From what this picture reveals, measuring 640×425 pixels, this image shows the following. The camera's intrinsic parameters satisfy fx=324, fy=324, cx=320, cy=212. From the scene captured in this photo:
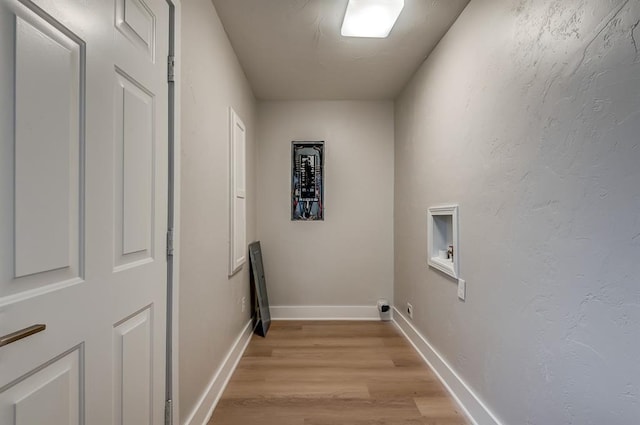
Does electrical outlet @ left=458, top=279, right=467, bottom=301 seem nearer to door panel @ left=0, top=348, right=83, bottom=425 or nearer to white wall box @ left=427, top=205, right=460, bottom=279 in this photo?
white wall box @ left=427, top=205, right=460, bottom=279

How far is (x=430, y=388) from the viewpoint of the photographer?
2234mm

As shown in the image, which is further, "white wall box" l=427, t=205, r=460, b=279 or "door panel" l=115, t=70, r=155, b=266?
"white wall box" l=427, t=205, r=460, b=279

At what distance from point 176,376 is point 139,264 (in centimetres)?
63

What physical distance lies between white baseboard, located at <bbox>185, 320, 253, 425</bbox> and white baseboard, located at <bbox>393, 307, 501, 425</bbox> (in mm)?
1519

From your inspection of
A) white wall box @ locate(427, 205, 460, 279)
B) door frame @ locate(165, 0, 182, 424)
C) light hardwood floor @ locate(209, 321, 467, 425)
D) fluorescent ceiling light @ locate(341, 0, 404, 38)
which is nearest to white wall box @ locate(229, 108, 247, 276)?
light hardwood floor @ locate(209, 321, 467, 425)

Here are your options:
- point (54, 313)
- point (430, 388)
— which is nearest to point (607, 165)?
point (54, 313)

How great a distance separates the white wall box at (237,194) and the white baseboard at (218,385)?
621 mm

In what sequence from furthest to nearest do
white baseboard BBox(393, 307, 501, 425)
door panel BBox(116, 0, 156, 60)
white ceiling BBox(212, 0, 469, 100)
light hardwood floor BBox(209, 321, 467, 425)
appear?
white ceiling BBox(212, 0, 469, 100) < light hardwood floor BBox(209, 321, 467, 425) < white baseboard BBox(393, 307, 501, 425) < door panel BBox(116, 0, 156, 60)

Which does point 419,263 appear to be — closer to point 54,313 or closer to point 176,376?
point 176,376

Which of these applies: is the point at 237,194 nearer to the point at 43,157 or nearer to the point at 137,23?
the point at 137,23

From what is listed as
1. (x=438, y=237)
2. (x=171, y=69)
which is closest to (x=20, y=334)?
(x=171, y=69)

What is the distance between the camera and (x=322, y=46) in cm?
248

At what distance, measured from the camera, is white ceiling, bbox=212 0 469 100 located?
2043 mm

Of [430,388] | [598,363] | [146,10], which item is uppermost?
[146,10]
